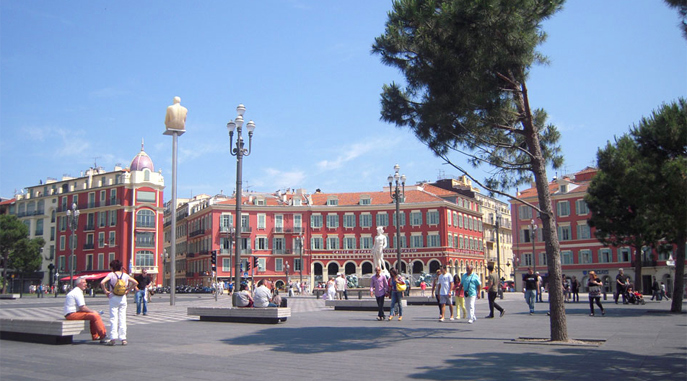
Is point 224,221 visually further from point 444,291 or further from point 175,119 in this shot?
point 444,291

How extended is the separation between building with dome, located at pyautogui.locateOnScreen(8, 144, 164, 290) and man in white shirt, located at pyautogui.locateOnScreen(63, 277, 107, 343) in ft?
198

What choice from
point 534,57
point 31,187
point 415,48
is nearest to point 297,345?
point 415,48

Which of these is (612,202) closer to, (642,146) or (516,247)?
(642,146)

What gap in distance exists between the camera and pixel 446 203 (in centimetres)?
7312

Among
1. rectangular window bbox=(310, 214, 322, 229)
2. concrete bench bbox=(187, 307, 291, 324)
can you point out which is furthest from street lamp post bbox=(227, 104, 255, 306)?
rectangular window bbox=(310, 214, 322, 229)

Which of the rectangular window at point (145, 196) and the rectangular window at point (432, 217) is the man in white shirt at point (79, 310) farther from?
the rectangular window at point (432, 217)

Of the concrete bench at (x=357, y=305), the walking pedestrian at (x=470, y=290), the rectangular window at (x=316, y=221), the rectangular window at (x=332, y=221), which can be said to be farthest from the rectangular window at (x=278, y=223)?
the walking pedestrian at (x=470, y=290)

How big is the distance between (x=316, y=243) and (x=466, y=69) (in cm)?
6439

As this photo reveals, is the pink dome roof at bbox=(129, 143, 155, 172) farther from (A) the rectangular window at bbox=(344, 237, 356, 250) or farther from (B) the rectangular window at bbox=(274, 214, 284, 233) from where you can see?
(A) the rectangular window at bbox=(344, 237, 356, 250)

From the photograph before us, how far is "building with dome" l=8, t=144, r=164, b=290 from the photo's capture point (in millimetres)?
69500

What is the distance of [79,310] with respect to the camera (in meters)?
10.7

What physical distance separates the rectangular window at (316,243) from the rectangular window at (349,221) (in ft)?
12.3

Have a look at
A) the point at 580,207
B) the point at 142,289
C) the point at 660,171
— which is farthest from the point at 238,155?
the point at 580,207

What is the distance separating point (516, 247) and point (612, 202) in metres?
41.1
